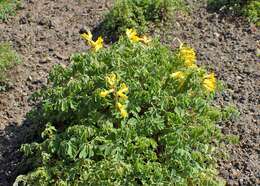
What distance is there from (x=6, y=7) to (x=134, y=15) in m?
1.44

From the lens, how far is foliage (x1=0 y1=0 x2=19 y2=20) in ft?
Result: 21.2

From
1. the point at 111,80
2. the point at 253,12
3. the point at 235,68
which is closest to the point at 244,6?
the point at 253,12

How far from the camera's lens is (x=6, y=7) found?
6527 mm

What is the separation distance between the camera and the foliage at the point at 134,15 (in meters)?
5.95

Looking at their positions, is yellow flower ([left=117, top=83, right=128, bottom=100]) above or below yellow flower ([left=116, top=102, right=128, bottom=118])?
above

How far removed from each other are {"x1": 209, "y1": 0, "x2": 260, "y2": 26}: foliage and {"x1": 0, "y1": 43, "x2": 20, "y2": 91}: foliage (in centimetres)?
208

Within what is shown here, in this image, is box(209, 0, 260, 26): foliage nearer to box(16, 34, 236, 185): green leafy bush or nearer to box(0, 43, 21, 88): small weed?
box(16, 34, 236, 185): green leafy bush

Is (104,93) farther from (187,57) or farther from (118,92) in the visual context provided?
(187,57)

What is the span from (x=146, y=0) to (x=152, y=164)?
2.64 m

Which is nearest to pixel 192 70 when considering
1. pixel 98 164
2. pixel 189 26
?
pixel 98 164

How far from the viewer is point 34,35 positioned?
6.17 metres

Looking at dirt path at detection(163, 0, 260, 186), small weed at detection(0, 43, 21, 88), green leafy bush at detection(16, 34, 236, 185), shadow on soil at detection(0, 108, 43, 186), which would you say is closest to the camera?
green leafy bush at detection(16, 34, 236, 185)

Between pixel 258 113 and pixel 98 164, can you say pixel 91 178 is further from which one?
pixel 258 113

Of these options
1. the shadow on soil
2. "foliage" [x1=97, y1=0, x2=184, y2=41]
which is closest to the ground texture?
the shadow on soil
